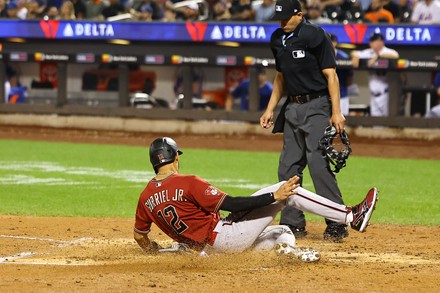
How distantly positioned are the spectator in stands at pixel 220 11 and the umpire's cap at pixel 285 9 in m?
11.1

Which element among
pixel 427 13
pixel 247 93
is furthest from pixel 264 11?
pixel 427 13

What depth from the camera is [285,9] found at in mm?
8305

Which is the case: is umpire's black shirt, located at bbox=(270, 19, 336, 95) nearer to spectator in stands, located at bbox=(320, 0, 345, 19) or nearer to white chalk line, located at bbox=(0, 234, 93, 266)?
white chalk line, located at bbox=(0, 234, 93, 266)

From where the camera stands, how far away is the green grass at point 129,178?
35.3ft

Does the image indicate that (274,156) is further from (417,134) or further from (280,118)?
(280,118)

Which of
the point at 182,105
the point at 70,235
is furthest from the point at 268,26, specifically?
the point at 70,235

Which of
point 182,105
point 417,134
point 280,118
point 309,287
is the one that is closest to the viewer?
point 309,287

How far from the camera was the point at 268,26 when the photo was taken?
18750 millimetres

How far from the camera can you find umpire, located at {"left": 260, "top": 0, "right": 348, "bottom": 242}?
27.3 feet

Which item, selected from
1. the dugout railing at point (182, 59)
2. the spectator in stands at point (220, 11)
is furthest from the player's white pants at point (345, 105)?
the spectator in stands at point (220, 11)

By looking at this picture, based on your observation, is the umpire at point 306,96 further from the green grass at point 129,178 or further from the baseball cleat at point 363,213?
the green grass at point 129,178

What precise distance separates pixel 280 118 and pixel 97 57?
39.7 ft

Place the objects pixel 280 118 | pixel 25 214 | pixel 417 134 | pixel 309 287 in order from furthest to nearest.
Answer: pixel 417 134
pixel 25 214
pixel 280 118
pixel 309 287

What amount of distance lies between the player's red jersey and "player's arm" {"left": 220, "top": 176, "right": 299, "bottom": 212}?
0.06 metres
